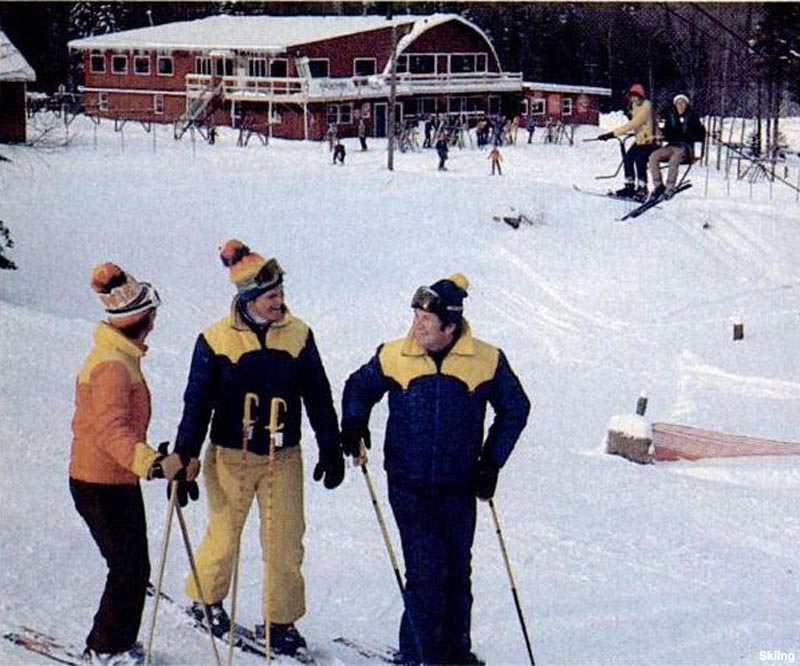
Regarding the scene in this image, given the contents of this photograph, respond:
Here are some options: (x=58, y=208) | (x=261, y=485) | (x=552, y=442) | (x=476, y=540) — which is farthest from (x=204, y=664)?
(x=58, y=208)

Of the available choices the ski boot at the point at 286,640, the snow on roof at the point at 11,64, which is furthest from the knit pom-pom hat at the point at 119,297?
the snow on roof at the point at 11,64

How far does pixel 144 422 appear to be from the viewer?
2633 millimetres

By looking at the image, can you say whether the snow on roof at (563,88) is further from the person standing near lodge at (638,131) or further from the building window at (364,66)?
the building window at (364,66)

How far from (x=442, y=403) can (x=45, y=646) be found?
1.07 m

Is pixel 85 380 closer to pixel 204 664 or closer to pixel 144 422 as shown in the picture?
pixel 144 422

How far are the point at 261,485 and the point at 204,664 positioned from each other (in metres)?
0.43

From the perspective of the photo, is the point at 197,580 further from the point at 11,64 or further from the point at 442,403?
the point at 11,64

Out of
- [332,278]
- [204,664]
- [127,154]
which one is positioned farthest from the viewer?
[127,154]

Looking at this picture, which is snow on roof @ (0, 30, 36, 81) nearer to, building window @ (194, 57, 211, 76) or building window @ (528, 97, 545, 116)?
building window @ (194, 57, 211, 76)

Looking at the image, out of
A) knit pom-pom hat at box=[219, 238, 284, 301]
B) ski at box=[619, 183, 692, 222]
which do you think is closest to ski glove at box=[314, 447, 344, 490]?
knit pom-pom hat at box=[219, 238, 284, 301]

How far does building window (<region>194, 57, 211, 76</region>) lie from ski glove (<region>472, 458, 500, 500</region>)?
701cm

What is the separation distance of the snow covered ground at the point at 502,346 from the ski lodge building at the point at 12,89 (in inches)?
4.5

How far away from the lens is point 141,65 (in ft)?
31.0

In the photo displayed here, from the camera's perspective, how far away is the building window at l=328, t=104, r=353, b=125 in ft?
42.2
